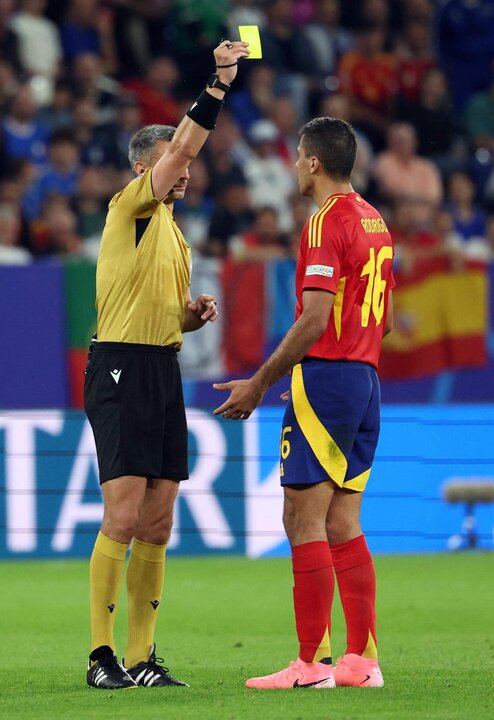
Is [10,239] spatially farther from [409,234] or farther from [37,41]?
[409,234]

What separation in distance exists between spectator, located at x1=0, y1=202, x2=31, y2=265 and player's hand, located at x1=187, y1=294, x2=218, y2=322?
20.7 ft

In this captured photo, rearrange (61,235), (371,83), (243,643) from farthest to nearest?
(371,83)
(61,235)
(243,643)

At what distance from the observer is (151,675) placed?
20.7 feet

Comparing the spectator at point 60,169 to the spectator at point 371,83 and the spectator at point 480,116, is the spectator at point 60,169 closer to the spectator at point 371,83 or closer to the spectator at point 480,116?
the spectator at point 371,83

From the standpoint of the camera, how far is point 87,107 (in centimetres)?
1452

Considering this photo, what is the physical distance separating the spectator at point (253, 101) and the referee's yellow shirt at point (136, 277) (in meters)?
9.64

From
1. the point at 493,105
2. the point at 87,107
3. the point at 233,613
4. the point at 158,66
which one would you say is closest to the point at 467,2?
the point at 493,105

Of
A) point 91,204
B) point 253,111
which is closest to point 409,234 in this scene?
point 253,111

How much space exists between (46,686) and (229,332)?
6173 millimetres

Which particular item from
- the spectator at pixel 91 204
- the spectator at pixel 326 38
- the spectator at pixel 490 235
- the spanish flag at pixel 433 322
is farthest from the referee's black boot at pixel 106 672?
the spectator at pixel 326 38

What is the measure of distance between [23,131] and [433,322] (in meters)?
4.35

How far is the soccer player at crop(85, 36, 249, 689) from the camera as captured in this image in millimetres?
6188

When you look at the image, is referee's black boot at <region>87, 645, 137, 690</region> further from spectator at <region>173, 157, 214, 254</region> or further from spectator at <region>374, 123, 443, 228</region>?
spectator at <region>374, 123, 443, 228</region>

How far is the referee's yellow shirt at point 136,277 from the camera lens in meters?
6.29
